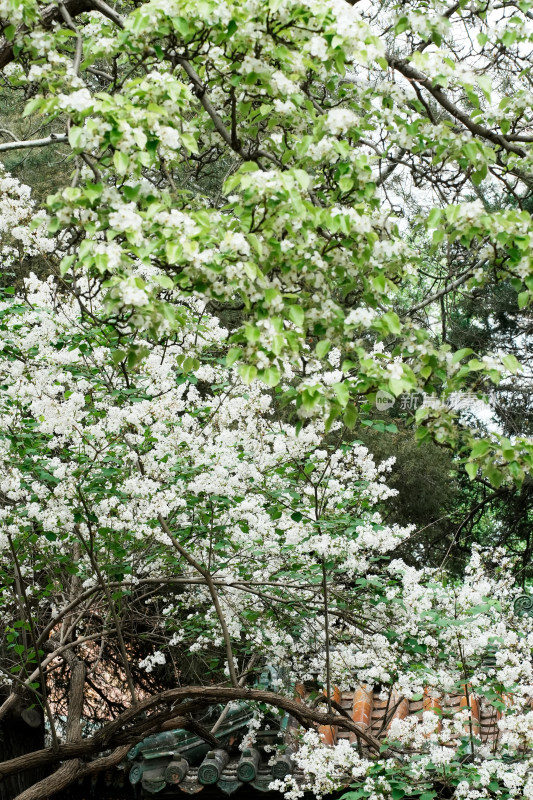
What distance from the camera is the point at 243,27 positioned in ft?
7.97

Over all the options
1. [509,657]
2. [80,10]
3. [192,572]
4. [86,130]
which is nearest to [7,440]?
[192,572]

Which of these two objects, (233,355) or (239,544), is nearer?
(233,355)

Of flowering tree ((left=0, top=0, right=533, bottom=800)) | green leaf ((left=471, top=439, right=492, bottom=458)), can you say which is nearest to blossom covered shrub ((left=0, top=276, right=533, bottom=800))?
flowering tree ((left=0, top=0, right=533, bottom=800))

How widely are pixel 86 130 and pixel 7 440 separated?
2.56 m

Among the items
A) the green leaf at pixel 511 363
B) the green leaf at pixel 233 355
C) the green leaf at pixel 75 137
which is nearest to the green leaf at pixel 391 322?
the green leaf at pixel 511 363

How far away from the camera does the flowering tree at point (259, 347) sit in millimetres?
2264

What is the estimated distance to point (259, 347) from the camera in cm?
222

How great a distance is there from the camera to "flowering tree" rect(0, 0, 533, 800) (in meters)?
2.26

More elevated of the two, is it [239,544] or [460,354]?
[239,544]

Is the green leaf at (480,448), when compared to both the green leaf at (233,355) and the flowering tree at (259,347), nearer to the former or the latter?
the flowering tree at (259,347)

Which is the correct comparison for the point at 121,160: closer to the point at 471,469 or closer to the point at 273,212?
the point at 273,212

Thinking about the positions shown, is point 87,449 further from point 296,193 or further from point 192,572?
point 296,193

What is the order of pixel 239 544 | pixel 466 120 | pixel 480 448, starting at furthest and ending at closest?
pixel 239 544 → pixel 466 120 → pixel 480 448

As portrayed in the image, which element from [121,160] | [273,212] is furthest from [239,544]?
[121,160]
